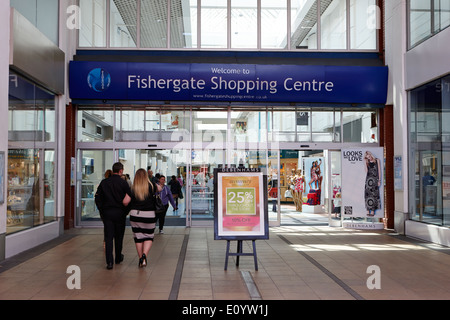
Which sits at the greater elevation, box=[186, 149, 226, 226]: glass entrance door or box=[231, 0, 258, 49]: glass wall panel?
box=[231, 0, 258, 49]: glass wall panel

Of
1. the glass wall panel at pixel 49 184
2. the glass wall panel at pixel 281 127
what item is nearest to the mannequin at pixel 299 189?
the glass wall panel at pixel 281 127

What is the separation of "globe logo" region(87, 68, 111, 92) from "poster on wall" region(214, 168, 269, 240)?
631cm

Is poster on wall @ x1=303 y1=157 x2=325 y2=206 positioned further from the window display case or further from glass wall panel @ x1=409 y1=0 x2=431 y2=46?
glass wall panel @ x1=409 y1=0 x2=431 y2=46

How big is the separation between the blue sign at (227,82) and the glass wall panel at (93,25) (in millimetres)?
1030

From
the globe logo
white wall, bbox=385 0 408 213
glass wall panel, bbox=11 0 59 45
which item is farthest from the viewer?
the globe logo

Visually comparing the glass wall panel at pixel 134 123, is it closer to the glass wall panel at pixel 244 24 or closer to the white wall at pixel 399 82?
the glass wall panel at pixel 244 24

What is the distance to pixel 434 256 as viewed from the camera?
843 cm

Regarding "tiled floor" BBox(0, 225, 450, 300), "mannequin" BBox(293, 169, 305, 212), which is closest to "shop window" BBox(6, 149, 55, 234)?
"tiled floor" BBox(0, 225, 450, 300)

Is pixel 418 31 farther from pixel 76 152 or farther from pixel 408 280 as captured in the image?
pixel 76 152

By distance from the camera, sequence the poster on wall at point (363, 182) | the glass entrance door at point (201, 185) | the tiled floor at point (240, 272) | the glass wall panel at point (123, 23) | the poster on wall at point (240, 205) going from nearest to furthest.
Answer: the tiled floor at point (240, 272) < the poster on wall at point (240, 205) < the poster on wall at point (363, 182) < the glass entrance door at point (201, 185) < the glass wall panel at point (123, 23)

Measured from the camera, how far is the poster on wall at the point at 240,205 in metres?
7.17

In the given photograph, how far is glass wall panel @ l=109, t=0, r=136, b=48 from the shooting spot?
13.1 meters

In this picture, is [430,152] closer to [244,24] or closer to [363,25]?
[363,25]
